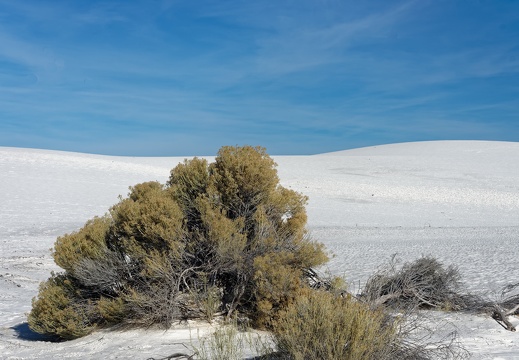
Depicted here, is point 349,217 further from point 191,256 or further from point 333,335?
point 333,335

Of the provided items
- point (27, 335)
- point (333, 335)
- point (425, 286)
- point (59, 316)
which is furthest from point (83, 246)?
point (425, 286)

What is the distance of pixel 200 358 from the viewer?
538 centimetres

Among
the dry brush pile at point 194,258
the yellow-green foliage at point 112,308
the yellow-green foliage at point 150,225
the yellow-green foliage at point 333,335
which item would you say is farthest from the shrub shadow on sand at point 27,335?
the yellow-green foliage at point 333,335

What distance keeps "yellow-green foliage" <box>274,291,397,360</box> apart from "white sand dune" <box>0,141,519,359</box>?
76.5 inches

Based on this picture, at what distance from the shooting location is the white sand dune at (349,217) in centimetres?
721

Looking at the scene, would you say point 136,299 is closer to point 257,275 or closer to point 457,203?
point 257,275

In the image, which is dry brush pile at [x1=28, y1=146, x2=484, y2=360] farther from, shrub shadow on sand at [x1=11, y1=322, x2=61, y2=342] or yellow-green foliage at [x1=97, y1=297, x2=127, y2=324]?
shrub shadow on sand at [x1=11, y1=322, x2=61, y2=342]

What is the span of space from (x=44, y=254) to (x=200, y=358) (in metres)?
11.4

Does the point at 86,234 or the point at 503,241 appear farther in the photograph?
the point at 503,241

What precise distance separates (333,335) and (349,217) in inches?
819

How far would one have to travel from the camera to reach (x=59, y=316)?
24.1ft

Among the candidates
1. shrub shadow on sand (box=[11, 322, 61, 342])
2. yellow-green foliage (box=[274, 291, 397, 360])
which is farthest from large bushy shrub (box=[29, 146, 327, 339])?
yellow-green foliage (box=[274, 291, 397, 360])

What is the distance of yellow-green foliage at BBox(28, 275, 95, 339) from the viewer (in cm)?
734

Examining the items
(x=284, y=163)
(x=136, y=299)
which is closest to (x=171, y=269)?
(x=136, y=299)
